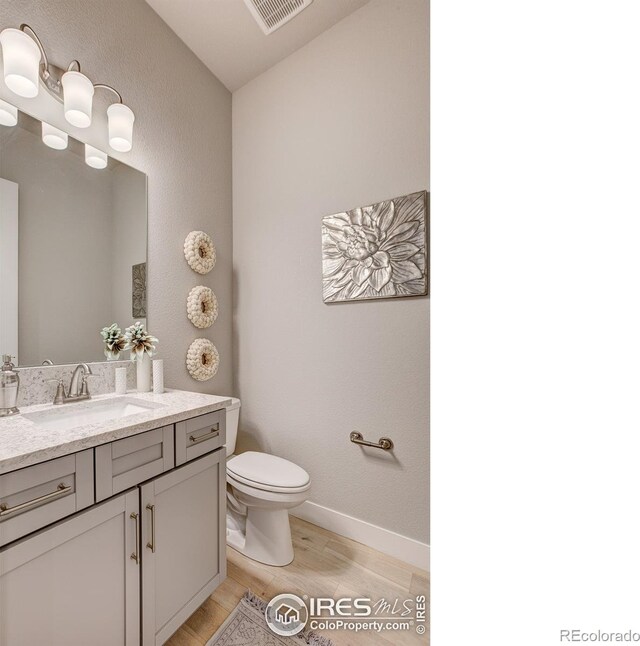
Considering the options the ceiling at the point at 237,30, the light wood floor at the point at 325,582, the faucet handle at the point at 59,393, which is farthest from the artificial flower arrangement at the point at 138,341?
the ceiling at the point at 237,30

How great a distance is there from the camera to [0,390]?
0.91 meters

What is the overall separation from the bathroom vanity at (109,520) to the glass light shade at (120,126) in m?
1.12

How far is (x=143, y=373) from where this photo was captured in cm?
133

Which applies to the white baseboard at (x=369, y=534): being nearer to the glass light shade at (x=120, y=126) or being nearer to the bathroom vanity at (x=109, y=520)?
the bathroom vanity at (x=109, y=520)

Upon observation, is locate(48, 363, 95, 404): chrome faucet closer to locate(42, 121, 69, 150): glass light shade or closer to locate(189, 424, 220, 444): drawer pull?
locate(189, 424, 220, 444): drawer pull

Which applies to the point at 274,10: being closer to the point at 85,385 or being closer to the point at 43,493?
the point at 85,385

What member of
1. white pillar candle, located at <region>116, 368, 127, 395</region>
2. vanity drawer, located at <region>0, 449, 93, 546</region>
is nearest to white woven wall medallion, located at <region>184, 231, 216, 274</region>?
white pillar candle, located at <region>116, 368, 127, 395</region>

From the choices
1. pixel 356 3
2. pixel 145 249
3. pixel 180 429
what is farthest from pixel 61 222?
pixel 356 3

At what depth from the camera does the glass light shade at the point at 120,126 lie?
1.25 meters

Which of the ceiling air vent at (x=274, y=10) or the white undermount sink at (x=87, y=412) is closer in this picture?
the white undermount sink at (x=87, y=412)

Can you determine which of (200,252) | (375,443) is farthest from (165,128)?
(375,443)

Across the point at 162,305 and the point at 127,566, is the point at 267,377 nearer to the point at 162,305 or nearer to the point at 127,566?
the point at 162,305

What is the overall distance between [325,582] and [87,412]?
1220 millimetres

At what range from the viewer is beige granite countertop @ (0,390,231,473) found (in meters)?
0.64
